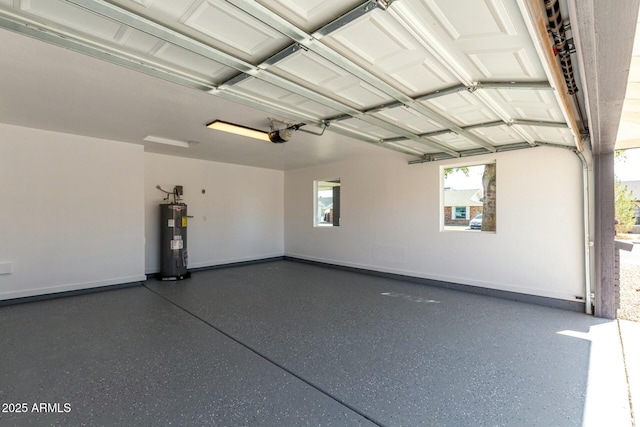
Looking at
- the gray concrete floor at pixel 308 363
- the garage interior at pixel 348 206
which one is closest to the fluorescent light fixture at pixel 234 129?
the garage interior at pixel 348 206

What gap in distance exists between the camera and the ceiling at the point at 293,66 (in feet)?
5.32

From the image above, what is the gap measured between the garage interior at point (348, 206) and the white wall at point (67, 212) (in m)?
0.03

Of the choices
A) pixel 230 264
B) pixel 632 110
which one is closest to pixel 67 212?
pixel 230 264

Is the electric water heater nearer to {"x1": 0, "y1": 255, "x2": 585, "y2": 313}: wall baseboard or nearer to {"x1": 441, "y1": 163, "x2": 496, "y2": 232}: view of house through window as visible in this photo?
{"x1": 0, "y1": 255, "x2": 585, "y2": 313}: wall baseboard

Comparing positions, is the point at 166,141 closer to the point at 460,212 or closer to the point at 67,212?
the point at 67,212

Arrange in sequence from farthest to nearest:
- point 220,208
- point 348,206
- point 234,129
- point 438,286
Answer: point 220,208 < point 348,206 < point 438,286 < point 234,129

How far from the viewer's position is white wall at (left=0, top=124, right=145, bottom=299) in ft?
13.5

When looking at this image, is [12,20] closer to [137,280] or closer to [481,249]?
[137,280]

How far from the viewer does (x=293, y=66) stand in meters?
2.18

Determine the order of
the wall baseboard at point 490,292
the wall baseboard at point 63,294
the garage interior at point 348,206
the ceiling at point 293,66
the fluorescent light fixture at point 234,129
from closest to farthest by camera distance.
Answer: the ceiling at point 293,66, the garage interior at point 348,206, the fluorescent light fixture at point 234,129, the wall baseboard at point 490,292, the wall baseboard at point 63,294

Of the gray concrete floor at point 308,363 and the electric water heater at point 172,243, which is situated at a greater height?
the electric water heater at point 172,243

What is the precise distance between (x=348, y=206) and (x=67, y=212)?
4.89m

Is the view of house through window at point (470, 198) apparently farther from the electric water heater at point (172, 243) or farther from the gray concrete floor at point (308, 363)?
→ the electric water heater at point (172, 243)

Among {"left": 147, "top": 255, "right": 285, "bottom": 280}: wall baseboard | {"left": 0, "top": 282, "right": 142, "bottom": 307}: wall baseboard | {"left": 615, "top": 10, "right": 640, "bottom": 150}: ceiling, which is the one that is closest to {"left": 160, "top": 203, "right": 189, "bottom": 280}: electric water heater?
{"left": 147, "top": 255, "right": 285, "bottom": 280}: wall baseboard
